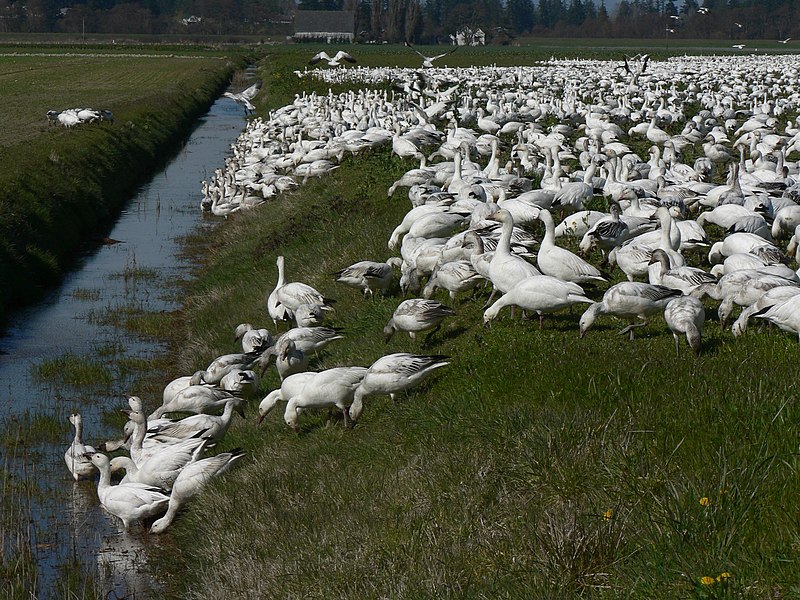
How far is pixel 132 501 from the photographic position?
8.84 meters

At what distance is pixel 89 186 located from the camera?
23.2 metres

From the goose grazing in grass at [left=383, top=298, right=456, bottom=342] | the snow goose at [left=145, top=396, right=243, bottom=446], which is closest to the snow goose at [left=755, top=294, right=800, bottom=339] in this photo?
the goose grazing in grass at [left=383, top=298, right=456, bottom=342]

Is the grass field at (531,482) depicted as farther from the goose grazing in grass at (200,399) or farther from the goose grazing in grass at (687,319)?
the goose grazing in grass at (200,399)

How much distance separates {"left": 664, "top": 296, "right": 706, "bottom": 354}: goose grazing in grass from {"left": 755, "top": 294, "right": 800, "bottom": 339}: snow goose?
A: 20.3 inches

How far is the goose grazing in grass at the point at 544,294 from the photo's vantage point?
942 cm

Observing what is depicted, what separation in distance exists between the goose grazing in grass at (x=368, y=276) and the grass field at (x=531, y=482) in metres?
1.51

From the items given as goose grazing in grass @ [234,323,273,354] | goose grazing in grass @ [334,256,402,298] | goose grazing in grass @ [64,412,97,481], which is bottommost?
goose grazing in grass @ [64,412,97,481]

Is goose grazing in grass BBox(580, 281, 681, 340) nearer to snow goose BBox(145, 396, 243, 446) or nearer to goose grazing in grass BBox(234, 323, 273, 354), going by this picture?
snow goose BBox(145, 396, 243, 446)

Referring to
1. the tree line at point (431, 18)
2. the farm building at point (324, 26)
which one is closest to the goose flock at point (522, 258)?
the tree line at point (431, 18)

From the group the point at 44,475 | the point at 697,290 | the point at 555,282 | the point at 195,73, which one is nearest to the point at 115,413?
the point at 44,475

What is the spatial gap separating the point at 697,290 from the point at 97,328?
860 centimetres

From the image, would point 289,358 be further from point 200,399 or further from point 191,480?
point 191,480

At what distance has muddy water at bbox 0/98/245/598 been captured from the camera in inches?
332

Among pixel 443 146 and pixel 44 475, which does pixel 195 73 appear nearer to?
pixel 443 146
